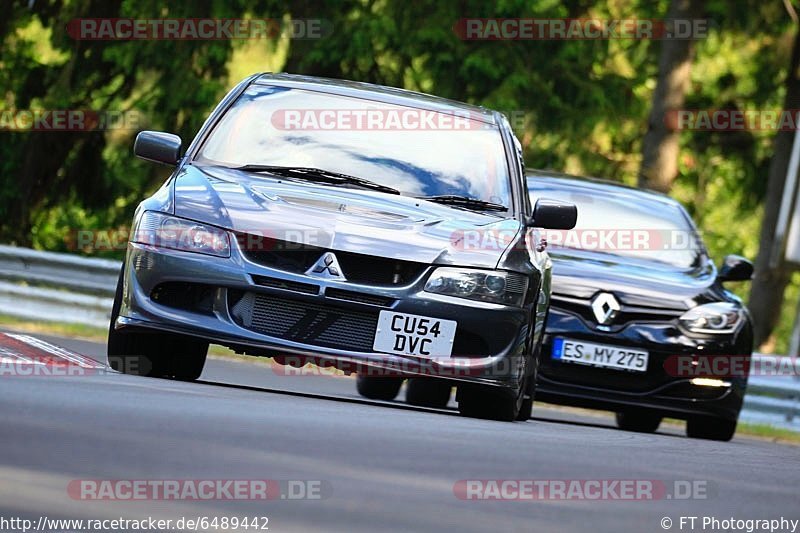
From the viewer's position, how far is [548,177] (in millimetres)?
13336

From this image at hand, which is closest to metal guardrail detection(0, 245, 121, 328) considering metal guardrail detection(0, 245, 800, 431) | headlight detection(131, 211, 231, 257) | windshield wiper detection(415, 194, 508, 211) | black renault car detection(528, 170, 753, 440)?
metal guardrail detection(0, 245, 800, 431)

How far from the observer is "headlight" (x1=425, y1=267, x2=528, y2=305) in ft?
27.3

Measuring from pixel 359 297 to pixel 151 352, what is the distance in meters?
1.16

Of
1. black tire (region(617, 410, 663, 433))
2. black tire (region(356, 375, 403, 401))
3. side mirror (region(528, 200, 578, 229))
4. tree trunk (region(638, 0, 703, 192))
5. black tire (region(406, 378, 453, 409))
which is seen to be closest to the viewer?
side mirror (region(528, 200, 578, 229))

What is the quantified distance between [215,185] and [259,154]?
70 centimetres

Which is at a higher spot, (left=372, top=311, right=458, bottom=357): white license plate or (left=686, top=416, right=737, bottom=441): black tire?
(left=372, top=311, right=458, bottom=357): white license plate

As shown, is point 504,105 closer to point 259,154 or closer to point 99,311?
point 99,311

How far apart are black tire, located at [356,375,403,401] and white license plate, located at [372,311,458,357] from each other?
445cm

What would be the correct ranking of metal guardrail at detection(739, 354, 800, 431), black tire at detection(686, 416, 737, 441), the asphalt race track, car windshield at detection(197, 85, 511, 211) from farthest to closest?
metal guardrail at detection(739, 354, 800, 431) → black tire at detection(686, 416, 737, 441) → car windshield at detection(197, 85, 511, 211) → the asphalt race track

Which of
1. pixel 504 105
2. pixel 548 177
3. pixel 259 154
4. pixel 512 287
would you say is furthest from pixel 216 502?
pixel 504 105

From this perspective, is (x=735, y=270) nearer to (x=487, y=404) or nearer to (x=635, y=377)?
(x=635, y=377)

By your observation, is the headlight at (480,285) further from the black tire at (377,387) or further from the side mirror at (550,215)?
the black tire at (377,387)

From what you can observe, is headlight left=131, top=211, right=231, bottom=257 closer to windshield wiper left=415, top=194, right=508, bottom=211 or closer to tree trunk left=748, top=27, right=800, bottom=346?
A: windshield wiper left=415, top=194, right=508, bottom=211

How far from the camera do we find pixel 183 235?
825cm
